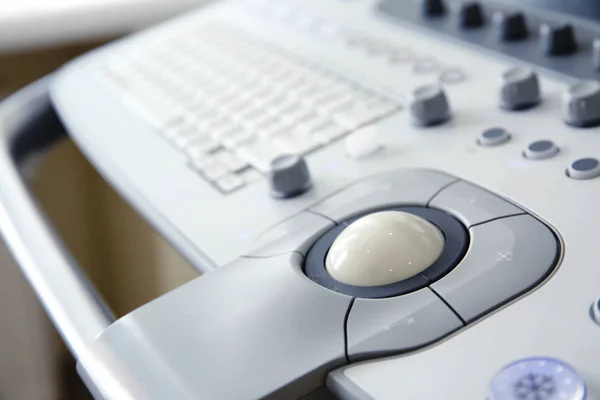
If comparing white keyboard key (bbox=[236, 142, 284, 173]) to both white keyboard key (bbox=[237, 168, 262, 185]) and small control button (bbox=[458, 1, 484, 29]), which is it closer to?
white keyboard key (bbox=[237, 168, 262, 185])

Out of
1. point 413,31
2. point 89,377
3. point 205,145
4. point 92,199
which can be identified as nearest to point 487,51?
point 413,31

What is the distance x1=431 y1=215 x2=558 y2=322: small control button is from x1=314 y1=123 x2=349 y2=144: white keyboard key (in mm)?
144

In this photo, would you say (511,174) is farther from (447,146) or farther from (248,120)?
(248,120)

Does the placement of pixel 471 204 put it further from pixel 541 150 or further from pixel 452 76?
pixel 452 76

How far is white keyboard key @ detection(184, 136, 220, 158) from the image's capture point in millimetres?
461

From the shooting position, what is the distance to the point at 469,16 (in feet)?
1.77

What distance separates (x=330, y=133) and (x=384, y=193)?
9cm

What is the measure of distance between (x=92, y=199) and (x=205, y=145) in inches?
31.1

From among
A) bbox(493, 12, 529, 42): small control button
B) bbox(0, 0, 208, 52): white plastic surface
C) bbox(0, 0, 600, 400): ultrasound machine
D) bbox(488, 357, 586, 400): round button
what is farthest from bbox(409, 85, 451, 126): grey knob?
bbox(0, 0, 208, 52): white plastic surface

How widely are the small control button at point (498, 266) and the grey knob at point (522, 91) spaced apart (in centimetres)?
12

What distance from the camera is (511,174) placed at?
1.18ft

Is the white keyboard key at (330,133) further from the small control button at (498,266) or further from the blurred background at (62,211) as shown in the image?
the blurred background at (62,211)

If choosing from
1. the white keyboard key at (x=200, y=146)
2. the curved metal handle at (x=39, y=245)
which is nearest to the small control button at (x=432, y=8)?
the white keyboard key at (x=200, y=146)

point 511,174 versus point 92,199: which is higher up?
point 511,174
